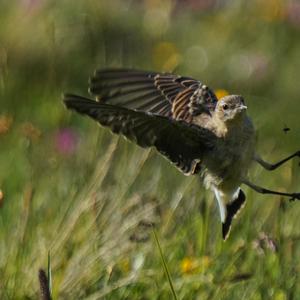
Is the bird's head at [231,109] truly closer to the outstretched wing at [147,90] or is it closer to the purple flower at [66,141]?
the outstretched wing at [147,90]

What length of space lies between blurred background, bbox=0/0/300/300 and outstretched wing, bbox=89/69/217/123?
0.15m

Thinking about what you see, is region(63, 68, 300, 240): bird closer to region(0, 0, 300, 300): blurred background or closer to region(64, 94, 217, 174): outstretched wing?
region(64, 94, 217, 174): outstretched wing

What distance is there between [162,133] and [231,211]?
349mm

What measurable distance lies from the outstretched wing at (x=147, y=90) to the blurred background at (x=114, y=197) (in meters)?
0.15

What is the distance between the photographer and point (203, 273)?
336 centimetres

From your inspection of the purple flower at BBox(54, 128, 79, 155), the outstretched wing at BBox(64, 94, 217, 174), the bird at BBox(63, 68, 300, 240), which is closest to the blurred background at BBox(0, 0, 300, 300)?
the purple flower at BBox(54, 128, 79, 155)

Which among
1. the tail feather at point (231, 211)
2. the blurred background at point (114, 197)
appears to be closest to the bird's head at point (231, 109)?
the blurred background at point (114, 197)

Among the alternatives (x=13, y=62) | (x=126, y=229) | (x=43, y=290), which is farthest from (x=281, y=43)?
(x=43, y=290)

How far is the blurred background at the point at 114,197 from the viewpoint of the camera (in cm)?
331

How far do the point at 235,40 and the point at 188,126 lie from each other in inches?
213

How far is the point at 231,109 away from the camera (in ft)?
10.3

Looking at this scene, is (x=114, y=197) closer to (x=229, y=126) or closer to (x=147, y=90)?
(x=147, y=90)

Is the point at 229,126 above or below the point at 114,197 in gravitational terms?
above

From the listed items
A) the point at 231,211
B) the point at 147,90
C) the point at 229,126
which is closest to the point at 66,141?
the point at 147,90
